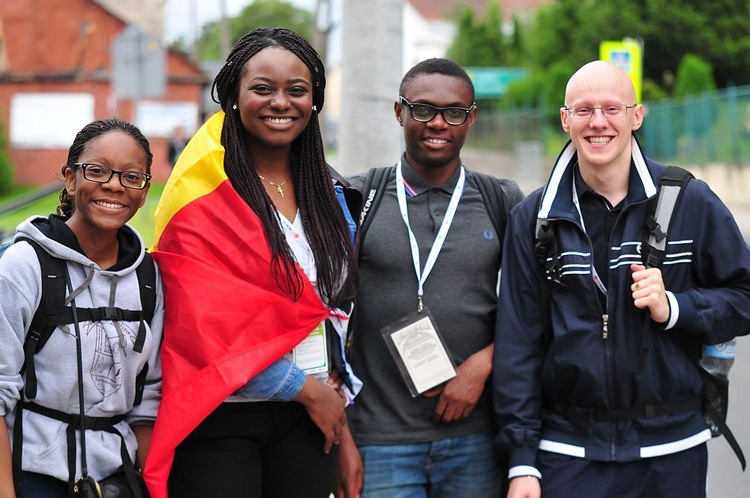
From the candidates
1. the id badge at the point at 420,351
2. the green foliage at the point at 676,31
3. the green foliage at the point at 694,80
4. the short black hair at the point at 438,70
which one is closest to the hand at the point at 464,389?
the id badge at the point at 420,351

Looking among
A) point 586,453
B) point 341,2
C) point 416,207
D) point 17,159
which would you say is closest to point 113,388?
point 416,207

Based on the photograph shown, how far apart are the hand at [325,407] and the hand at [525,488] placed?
63 cm

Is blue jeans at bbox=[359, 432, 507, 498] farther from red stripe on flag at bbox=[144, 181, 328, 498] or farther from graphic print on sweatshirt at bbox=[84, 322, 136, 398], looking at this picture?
graphic print on sweatshirt at bbox=[84, 322, 136, 398]

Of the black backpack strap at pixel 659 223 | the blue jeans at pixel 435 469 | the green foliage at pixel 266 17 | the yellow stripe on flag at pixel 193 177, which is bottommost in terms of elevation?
the blue jeans at pixel 435 469

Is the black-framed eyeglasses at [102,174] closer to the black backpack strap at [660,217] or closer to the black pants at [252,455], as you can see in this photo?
the black pants at [252,455]

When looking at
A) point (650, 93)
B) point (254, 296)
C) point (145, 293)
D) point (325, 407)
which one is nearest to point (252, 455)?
point (325, 407)

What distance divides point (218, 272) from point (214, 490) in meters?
0.67

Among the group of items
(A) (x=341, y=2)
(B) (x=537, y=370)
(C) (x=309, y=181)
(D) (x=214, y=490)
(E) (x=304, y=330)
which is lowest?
(D) (x=214, y=490)

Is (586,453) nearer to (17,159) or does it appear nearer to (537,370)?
(537,370)

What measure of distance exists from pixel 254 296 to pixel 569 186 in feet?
3.90

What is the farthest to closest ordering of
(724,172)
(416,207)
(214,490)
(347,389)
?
(724,172) < (416,207) < (347,389) < (214,490)

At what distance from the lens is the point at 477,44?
51.4 meters

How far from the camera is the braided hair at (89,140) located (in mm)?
3082

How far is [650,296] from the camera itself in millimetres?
3064
